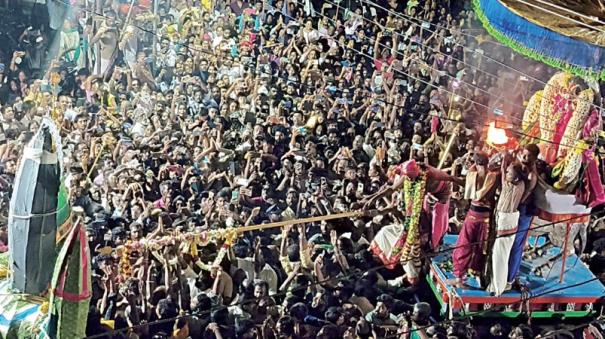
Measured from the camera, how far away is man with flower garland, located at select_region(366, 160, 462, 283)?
5.91 meters

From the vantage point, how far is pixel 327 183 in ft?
21.9

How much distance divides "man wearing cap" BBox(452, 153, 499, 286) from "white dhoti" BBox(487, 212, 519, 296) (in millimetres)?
68

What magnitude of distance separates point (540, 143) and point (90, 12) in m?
4.83

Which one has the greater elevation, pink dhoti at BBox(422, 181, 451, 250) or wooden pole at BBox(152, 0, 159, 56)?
wooden pole at BBox(152, 0, 159, 56)

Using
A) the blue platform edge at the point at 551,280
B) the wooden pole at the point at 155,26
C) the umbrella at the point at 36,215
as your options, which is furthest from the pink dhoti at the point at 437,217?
the wooden pole at the point at 155,26

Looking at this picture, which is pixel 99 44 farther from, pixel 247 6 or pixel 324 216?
pixel 324 216

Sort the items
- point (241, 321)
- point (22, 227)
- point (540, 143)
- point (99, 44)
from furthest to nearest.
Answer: point (99, 44)
point (540, 143)
point (241, 321)
point (22, 227)

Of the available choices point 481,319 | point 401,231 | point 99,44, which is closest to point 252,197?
point 401,231

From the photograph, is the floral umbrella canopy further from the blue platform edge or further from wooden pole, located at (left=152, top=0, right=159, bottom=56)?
wooden pole, located at (left=152, top=0, right=159, bottom=56)

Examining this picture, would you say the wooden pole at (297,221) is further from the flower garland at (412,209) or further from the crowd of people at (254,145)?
the flower garland at (412,209)

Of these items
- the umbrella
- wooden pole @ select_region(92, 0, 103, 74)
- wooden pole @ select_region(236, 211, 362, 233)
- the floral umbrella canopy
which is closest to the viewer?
the umbrella

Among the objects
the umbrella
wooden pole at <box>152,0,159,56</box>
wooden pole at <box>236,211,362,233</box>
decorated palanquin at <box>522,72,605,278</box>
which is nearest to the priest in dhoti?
decorated palanquin at <box>522,72,605,278</box>

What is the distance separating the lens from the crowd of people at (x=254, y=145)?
5.52 m

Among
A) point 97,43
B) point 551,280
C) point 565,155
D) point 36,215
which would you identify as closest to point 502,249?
point 551,280
